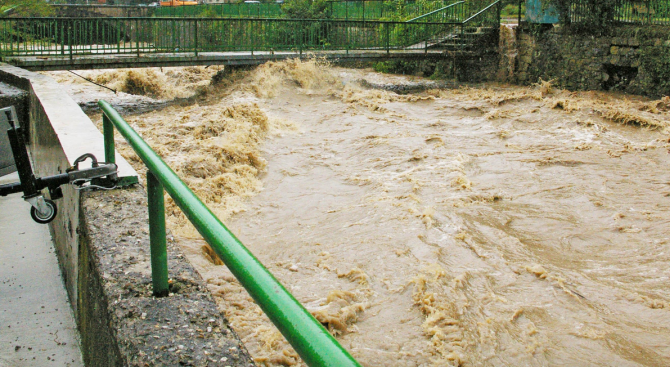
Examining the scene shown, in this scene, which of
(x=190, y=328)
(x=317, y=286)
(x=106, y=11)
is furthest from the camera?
(x=106, y=11)

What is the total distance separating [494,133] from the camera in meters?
11.8

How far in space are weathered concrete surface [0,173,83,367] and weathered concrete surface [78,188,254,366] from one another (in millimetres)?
558

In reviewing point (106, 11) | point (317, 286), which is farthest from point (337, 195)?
point (106, 11)

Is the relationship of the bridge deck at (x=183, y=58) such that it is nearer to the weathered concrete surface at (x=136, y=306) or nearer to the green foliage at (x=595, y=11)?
the green foliage at (x=595, y=11)

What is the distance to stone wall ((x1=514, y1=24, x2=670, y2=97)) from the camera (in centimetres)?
1457

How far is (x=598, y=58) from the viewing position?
16.0 metres

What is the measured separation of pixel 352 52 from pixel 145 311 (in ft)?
55.3

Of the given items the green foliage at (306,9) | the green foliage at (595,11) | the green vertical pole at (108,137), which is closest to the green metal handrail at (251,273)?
the green vertical pole at (108,137)

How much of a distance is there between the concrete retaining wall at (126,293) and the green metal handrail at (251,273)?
0.70 ft

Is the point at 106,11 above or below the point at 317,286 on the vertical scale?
above

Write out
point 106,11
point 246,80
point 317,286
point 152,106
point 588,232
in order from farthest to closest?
point 106,11 < point 246,80 < point 152,106 < point 588,232 < point 317,286

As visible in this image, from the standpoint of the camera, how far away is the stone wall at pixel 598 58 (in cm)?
1457

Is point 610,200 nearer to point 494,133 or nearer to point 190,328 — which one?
point 494,133

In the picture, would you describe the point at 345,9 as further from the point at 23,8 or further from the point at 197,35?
the point at 23,8
